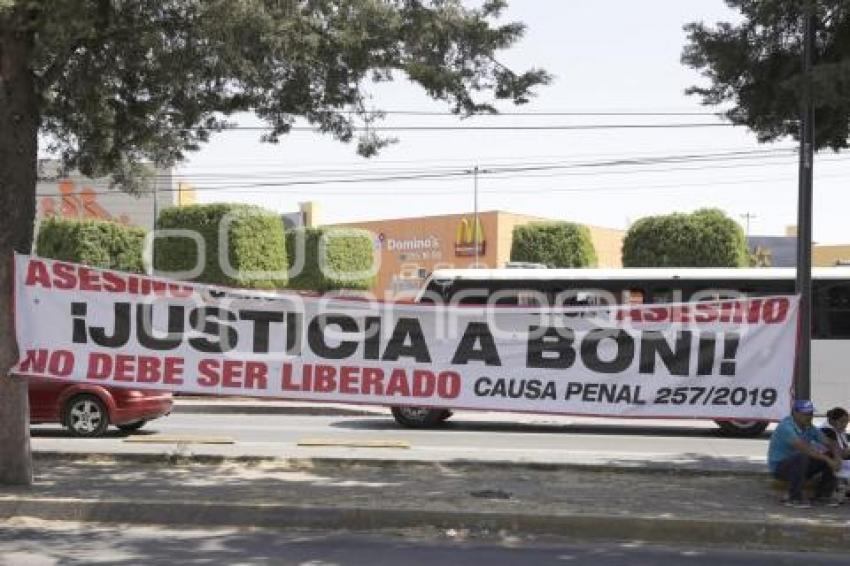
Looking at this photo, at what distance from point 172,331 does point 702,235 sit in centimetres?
2989

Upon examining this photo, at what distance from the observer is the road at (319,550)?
294 inches

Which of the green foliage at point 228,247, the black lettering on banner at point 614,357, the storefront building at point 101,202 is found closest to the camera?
the black lettering on banner at point 614,357

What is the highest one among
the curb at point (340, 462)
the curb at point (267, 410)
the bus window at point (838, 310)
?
the bus window at point (838, 310)

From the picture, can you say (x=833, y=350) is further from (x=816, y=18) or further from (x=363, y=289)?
(x=363, y=289)

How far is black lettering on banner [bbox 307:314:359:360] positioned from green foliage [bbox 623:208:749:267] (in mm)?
28387

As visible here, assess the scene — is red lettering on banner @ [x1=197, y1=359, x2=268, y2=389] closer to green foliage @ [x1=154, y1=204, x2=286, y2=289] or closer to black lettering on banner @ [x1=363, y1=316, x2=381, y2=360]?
black lettering on banner @ [x1=363, y1=316, x2=381, y2=360]

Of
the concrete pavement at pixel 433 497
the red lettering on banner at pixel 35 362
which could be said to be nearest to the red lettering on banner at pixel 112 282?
the red lettering on banner at pixel 35 362

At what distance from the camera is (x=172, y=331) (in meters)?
10.8

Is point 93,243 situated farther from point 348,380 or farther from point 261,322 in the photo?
point 348,380

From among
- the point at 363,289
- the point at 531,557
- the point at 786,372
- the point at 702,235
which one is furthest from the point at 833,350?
the point at 363,289

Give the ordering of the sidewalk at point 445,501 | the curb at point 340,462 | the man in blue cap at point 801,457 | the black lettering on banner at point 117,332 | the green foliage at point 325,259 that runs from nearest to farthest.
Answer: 1. the sidewalk at point 445,501
2. the man in blue cap at point 801,457
3. the black lettering on banner at point 117,332
4. the curb at point 340,462
5. the green foliage at point 325,259

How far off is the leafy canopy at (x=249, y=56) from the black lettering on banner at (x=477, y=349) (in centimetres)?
242

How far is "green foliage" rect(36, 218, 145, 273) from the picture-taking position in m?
38.8

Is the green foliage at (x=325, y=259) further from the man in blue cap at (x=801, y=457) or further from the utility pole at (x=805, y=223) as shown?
the man in blue cap at (x=801, y=457)
